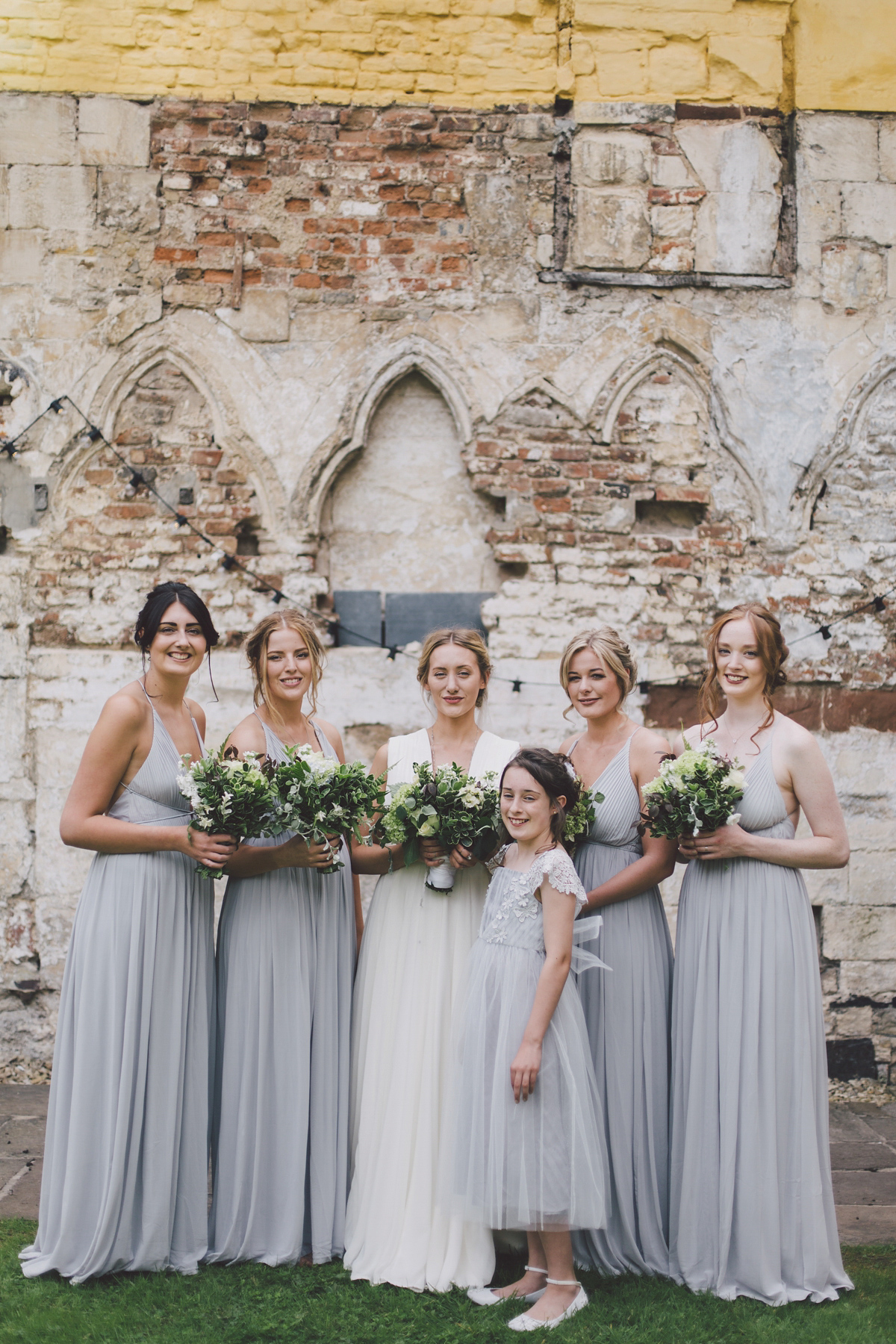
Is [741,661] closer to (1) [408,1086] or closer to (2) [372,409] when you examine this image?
(1) [408,1086]

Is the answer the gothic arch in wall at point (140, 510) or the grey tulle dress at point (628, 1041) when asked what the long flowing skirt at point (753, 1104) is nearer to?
the grey tulle dress at point (628, 1041)

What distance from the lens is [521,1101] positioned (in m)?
3.37

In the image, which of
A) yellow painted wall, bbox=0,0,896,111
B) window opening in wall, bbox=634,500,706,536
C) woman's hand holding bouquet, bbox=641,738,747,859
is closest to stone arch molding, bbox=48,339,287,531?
yellow painted wall, bbox=0,0,896,111

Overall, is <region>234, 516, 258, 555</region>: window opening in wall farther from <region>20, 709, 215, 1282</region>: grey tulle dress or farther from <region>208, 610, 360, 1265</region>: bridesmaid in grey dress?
<region>20, 709, 215, 1282</region>: grey tulle dress

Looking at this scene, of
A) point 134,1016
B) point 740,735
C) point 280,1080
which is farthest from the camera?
point 740,735

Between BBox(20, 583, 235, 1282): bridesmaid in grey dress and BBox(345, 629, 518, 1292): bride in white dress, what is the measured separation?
57cm

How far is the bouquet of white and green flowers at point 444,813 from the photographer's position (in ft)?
12.0

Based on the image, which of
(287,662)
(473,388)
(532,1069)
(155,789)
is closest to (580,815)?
(532,1069)

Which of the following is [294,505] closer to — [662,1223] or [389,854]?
[389,854]

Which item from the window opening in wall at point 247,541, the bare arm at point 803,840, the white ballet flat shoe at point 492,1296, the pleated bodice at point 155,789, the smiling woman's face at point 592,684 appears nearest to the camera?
the white ballet flat shoe at point 492,1296

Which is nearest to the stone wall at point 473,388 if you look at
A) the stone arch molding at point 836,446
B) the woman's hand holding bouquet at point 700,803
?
the stone arch molding at point 836,446

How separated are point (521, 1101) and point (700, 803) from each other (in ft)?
3.62

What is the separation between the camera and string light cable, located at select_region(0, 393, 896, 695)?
614cm

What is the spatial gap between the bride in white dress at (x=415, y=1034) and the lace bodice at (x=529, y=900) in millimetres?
234
